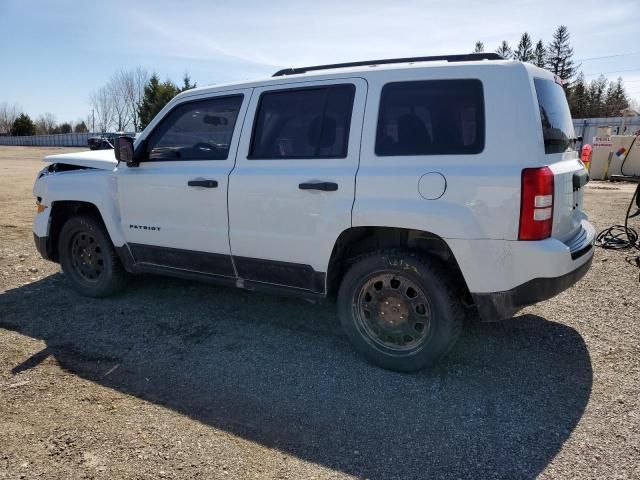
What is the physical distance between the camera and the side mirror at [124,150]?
14.1 feet

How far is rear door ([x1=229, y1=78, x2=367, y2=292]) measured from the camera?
3.43 metres

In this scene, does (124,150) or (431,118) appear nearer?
(431,118)

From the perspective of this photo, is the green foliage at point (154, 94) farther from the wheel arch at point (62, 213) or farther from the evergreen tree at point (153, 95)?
the wheel arch at point (62, 213)

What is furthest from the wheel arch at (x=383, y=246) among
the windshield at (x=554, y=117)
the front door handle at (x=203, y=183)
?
the front door handle at (x=203, y=183)

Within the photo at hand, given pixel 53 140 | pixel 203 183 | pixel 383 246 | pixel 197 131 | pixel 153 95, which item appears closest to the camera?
pixel 383 246

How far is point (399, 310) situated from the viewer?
134 inches

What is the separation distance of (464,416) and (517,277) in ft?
3.01

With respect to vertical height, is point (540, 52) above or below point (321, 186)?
above

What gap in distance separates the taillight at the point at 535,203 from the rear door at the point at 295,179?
3.63 ft

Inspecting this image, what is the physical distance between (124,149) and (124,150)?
0.4 inches

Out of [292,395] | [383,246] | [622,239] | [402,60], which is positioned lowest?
[292,395]

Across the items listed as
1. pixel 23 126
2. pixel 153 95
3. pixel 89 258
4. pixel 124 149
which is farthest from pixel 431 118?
pixel 23 126

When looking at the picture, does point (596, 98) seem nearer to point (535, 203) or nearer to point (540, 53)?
point (540, 53)

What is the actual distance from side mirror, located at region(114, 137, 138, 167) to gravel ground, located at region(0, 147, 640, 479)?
1.45m
